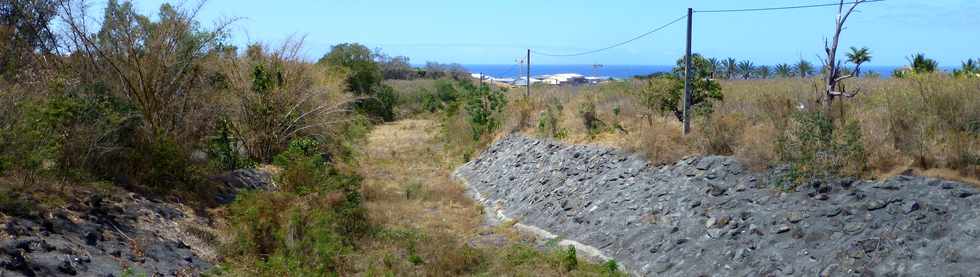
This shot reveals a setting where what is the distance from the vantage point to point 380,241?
13023 millimetres

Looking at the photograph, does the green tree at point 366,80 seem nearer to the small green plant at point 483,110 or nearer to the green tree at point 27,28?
the small green plant at point 483,110

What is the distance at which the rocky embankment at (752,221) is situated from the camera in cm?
880

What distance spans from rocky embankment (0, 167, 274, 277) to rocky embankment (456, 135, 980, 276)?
5961mm

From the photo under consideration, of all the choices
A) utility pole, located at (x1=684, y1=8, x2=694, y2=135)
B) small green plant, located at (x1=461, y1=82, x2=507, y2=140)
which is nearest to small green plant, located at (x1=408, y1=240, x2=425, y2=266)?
utility pole, located at (x1=684, y1=8, x2=694, y2=135)

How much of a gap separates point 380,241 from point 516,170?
25.4ft

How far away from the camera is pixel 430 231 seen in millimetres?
14859

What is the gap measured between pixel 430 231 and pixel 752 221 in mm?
6124

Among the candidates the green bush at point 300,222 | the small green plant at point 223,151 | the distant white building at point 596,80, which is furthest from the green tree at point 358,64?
the green bush at point 300,222

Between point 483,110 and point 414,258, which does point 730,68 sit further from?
point 414,258

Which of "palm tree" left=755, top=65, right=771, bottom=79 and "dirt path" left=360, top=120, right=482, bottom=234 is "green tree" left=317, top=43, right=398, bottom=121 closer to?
"dirt path" left=360, top=120, right=482, bottom=234

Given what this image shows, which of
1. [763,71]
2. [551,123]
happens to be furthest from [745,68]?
[551,123]

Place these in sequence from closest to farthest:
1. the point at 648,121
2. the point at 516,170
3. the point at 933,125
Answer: the point at 933,125
the point at 648,121
the point at 516,170

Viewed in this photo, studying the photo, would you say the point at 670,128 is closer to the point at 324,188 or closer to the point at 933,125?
the point at 933,125

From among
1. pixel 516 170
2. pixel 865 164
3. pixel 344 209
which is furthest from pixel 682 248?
pixel 516 170
